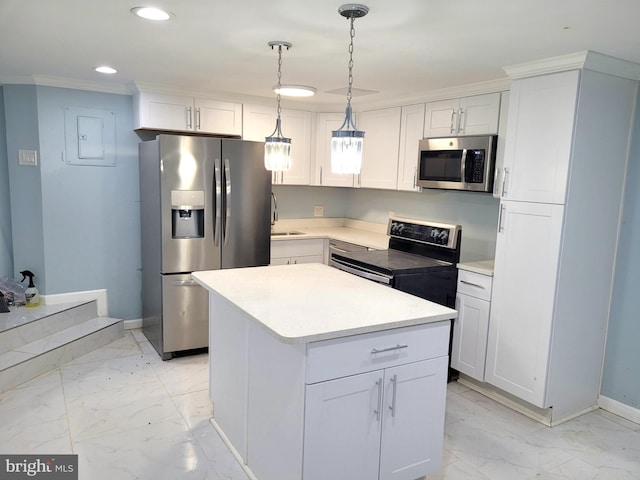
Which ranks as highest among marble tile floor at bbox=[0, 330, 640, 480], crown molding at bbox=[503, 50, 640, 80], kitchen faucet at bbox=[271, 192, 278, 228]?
crown molding at bbox=[503, 50, 640, 80]

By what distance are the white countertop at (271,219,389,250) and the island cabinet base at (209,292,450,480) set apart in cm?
205

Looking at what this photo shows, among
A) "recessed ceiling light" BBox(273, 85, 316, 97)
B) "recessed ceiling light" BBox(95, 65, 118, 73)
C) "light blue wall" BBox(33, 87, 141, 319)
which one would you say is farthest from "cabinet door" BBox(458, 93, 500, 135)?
"light blue wall" BBox(33, 87, 141, 319)

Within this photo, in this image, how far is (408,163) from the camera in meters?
4.04

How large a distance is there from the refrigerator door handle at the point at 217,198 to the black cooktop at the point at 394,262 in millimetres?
963

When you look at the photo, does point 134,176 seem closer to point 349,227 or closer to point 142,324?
point 142,324

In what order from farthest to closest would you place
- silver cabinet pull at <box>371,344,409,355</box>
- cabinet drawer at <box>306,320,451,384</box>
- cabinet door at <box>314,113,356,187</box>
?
cabinet door at <box>314,113,356,187</box> < silver cabinet pull at <box>371,344,409,355</box> < cabinet drawer at <box>306,320,451,384</box>

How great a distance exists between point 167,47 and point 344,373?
6.70 feet

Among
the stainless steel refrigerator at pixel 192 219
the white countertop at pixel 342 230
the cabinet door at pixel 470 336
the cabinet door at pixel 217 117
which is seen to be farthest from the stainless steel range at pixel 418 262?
the cabinet door at pixel 217 117

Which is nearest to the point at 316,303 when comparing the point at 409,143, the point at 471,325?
the point at 471,325

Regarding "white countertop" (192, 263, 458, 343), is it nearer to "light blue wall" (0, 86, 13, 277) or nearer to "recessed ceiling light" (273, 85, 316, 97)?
"recessed ceiling light" (273, 85, 316, 97)

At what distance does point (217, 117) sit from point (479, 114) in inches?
86.0

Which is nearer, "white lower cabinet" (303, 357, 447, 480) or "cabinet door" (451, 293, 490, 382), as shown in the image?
"white lower cabinet" (303, 357, 447, 480)

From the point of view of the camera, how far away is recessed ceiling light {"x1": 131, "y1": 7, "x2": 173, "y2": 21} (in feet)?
6.66

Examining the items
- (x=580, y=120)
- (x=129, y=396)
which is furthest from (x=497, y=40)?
(x=129, y=396)
